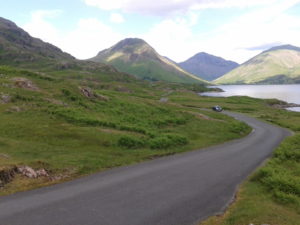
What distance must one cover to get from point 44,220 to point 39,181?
692cm

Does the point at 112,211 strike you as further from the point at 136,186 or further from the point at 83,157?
the point at 83,157

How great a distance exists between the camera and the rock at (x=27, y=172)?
20.8m

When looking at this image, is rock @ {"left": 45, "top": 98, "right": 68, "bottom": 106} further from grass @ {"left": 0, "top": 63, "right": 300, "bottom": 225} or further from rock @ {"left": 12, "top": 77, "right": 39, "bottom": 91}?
rock @ {"left": 12, "top": 77, "right": 39, "bottom": 91}

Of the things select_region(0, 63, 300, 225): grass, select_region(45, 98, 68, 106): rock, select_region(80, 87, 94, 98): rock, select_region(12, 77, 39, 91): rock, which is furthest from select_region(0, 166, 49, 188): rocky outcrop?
select_region(80, 87, 94, 98): rock

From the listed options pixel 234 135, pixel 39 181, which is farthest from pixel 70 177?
pixel 234 135

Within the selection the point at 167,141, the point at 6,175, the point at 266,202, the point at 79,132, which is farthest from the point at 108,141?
the point at 266,202

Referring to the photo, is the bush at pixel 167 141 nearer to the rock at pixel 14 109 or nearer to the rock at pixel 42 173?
the rock at pixel 42 173

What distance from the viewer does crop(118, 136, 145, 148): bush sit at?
3152 cm

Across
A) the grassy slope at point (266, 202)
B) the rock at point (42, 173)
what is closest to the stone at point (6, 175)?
the rock at point (42, 173)

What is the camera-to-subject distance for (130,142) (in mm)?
31844

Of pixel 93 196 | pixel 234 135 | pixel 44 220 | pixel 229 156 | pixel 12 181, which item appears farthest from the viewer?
pixel 234 135

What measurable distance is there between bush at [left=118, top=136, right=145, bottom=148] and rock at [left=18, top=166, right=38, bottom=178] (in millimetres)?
11926

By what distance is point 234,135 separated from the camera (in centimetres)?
4459

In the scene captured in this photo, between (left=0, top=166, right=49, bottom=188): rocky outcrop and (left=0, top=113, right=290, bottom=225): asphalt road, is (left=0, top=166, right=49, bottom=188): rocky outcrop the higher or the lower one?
the higher one
